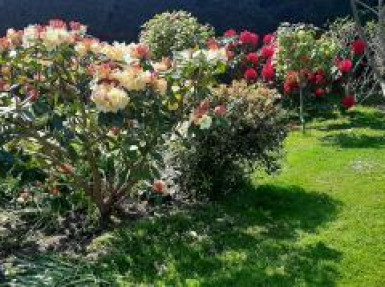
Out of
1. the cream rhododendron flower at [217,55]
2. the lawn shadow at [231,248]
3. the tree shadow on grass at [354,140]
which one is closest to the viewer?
the lawn shadow at [231,248]

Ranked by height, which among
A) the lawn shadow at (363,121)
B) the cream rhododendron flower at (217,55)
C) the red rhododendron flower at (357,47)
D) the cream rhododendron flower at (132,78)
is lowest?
the lawn shadow at (363,121)

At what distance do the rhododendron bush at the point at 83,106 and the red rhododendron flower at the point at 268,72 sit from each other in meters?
6.17

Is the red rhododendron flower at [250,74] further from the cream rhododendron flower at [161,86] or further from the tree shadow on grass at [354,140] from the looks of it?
the cream rhododendron flower at [161,86]

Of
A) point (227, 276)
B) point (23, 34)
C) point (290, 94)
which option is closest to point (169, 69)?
point (23, 34)

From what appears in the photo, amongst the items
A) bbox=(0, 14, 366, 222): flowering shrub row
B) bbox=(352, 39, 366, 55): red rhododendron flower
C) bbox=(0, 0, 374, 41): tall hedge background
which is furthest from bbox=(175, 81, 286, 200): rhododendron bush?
bbox=(0, 0, 374, 41): tall hedge background

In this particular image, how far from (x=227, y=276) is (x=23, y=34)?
281 cm

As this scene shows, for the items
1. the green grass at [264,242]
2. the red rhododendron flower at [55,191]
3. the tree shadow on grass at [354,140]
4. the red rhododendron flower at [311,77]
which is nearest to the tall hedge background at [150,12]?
the red rhododendron flower at [311,77]

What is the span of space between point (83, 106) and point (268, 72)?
673 cm

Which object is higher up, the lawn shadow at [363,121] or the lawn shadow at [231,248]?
the lawn shadow at [363,121]

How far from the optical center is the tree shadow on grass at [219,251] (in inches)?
253

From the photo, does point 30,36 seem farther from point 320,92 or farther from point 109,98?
point 320,92

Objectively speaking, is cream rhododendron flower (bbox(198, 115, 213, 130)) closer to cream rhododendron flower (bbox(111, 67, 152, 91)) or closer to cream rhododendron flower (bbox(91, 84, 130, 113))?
cream rhododendron flower (bbox(111, 67, 152, 91))

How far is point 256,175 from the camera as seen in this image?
9633 millimetres

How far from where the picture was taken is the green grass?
6469 millimetres
